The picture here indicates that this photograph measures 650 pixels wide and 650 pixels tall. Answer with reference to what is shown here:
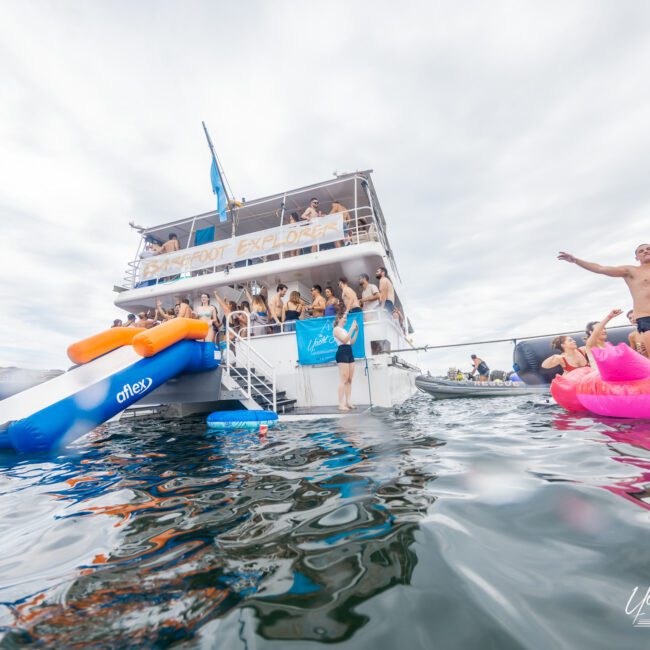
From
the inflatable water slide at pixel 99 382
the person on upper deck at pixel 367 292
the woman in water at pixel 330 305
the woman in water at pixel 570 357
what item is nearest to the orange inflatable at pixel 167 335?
the inflatable water slide at pixel 99 382

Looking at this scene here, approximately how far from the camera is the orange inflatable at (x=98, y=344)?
4988 mm

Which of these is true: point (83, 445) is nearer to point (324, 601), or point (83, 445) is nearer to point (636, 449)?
point (324, 601)

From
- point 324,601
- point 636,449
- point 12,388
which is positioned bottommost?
point 636,449

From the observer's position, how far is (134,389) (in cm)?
471

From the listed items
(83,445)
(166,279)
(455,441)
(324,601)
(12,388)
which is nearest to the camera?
(324,601)

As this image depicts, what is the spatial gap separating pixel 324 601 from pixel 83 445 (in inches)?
190

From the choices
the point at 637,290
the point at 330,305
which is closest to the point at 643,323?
the point at 637,290

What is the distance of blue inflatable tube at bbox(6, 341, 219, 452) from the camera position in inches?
147

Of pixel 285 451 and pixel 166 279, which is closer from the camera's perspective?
pixel 285 451

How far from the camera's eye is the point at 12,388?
5.29 metres

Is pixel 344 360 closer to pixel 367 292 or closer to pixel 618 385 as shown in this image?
pixel 367 292

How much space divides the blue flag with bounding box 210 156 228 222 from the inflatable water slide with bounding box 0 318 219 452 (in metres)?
5.99

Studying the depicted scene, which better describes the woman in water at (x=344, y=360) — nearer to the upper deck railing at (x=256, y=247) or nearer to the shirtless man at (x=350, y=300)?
the shirtless man at (x=350, y=300)

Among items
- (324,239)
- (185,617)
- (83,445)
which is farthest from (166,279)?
(185,617)
